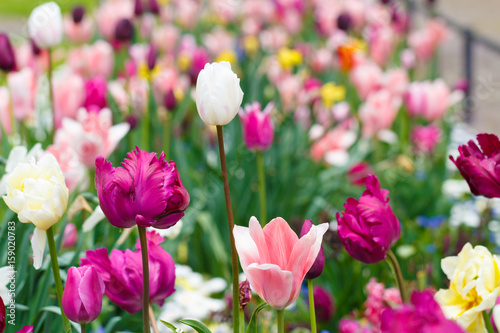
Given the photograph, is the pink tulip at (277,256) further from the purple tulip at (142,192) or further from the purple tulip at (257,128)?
the purple tulip at (257,128)

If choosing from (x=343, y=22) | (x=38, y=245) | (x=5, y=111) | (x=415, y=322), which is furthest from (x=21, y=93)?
(x=415, y=322)

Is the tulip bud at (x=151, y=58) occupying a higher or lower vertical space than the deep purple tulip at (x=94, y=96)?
higher

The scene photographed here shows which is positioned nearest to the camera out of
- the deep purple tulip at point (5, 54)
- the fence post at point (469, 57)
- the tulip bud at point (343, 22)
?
the deep purple tulip at point (5, 54)

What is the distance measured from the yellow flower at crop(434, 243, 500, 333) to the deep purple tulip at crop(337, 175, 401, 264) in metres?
0.10

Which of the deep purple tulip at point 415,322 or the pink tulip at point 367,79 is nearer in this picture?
the deep purple tulip at point 415,322

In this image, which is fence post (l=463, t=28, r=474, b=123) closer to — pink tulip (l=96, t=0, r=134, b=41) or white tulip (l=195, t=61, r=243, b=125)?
pink tulip (l=96, t=0, r=134, b=41)

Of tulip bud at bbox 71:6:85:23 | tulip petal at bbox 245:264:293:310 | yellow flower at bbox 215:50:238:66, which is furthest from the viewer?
yellow flower at bbox 215:50:238:66

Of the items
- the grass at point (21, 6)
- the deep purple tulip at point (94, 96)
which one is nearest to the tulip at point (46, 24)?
the deep purple tulip at point (94, 96)

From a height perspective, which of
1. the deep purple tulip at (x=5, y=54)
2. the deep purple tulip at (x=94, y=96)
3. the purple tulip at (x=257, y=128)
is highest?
the deep purple tulip at (x=5, y=54)

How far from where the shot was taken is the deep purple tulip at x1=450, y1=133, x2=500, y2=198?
822 millimetres

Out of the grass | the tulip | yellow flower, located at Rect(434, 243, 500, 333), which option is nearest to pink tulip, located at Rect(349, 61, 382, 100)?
the tulip

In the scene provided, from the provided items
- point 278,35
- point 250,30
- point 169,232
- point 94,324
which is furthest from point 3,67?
point 250,30

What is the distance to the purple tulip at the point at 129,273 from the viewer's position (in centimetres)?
86

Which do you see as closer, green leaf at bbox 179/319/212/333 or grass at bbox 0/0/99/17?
green leaf at bbox 179/319/212/333
